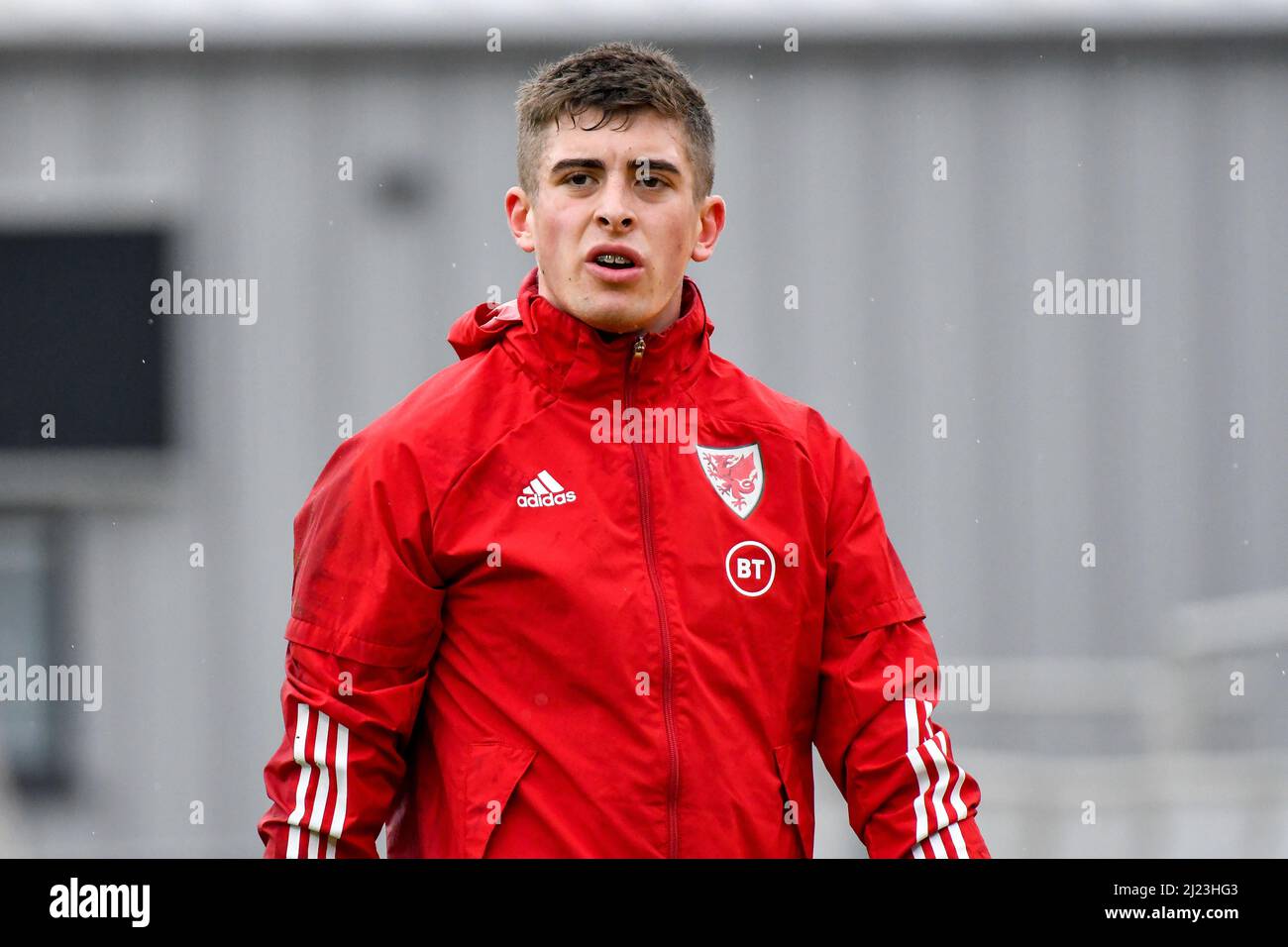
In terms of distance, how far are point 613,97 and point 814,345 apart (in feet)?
6.69

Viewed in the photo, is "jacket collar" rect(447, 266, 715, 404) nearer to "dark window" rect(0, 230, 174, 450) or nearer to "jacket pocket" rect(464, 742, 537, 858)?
"jacket pocket" rect(464, 742, 537, 858)

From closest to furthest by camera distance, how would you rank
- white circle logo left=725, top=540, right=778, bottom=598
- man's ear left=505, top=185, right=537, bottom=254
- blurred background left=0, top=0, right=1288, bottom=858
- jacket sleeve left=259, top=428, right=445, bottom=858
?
jacket sleeve left=259, top=428, right=445, bottom=858, white circle logo left=725, top=540, right=778, bottom=598, man's ear left=505, top=185, right=537, bottom=254, blurred background left=0, top=0, right=1288, bottom=858

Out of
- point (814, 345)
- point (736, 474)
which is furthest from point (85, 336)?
point (736, 474)

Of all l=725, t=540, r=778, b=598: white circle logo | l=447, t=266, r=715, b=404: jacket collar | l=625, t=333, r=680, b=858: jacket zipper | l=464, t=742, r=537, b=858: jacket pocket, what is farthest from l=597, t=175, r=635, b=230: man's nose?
l=464, t=742, r=537, b=858: jacket pocket

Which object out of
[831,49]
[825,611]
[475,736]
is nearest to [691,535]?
[825,611]

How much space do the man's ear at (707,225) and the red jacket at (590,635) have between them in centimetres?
12

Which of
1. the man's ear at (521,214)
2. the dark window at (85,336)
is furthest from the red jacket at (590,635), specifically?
the dark window at (85,336)

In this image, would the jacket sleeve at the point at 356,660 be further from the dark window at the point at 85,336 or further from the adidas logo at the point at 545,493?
the dark window at the point at 85,336

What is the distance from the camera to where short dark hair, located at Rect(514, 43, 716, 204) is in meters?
1.79

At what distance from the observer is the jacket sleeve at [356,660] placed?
1.60 metres

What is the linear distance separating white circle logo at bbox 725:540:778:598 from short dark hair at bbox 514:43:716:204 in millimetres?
464

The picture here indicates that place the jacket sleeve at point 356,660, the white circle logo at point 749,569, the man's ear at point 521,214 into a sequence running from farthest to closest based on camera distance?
the man's ear at point 521,214 < the white circle logo at point 749,569 < the jacket sleeve at point 356,660

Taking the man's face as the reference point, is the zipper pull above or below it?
below

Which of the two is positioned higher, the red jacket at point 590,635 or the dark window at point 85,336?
the dark window at point 85,336
